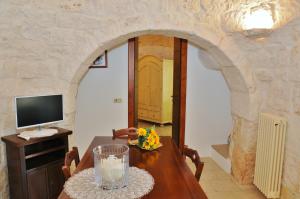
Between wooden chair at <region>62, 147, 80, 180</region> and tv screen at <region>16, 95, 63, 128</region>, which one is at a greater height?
tv screen at <region>16, 95, 63, 128</region>

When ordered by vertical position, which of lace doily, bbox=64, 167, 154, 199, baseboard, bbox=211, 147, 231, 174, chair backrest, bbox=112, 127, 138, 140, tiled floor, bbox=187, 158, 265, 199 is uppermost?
chair backrest, bbox=112, 127, 138, 140

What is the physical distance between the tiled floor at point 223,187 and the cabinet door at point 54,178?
5.53 ft

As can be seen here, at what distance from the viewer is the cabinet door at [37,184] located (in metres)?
2.31

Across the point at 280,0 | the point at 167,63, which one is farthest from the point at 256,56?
the point at 167,63

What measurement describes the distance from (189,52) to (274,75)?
5.07 ft

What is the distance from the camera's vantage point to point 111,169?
56.0 inches

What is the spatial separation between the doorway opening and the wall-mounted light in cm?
326

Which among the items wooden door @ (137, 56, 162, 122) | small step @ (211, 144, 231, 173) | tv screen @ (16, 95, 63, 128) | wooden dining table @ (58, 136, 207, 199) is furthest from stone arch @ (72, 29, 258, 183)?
wooden door @ (137, 56, 162, 122)

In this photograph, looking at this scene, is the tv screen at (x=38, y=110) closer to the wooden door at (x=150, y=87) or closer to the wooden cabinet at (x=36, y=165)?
the wooden cabinet at (x=36, y=165)

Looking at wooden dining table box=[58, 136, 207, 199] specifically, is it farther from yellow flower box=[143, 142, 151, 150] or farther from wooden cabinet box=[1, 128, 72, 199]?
wooden cabinet box=[1, 128, 72, 199]

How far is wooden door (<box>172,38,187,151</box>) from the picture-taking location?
4035 mm

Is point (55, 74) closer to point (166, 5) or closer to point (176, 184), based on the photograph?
point (166, 5)

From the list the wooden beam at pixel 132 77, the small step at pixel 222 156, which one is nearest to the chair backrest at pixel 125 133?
the wooden beam at pixel 132 77

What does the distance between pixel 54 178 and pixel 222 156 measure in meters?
2.45
